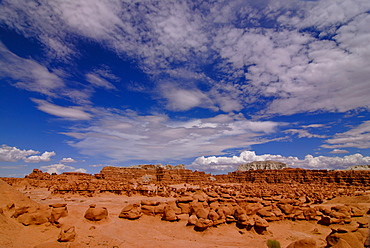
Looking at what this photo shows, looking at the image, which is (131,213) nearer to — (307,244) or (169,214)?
(169,214)

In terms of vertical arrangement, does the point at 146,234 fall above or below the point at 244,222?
below

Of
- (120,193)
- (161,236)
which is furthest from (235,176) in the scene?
(161,236)

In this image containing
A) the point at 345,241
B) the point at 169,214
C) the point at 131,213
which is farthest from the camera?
the point at 131,213

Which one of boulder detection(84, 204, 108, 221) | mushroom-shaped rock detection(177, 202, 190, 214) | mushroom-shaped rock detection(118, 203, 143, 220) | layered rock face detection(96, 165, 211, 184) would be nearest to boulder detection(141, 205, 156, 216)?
mushroom-shaped rock detection(118, 203, 143, 220)

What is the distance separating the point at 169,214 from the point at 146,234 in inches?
109

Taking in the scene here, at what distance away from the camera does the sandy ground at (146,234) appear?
8.31m

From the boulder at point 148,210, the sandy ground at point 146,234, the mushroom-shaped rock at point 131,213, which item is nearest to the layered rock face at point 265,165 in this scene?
the sandy ground at point 146,234

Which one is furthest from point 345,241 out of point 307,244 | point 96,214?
point 96,214

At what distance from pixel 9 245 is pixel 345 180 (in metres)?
76.6

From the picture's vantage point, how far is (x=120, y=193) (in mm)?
30891

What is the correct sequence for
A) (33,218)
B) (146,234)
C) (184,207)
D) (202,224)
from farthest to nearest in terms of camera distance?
(184,207) < (202,224) < (146,234) < (33,218)

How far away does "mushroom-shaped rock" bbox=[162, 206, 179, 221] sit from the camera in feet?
44.0

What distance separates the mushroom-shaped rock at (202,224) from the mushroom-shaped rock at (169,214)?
218 cm

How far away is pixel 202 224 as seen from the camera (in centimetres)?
1166
